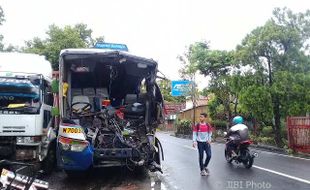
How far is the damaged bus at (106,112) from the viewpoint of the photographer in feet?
33.0

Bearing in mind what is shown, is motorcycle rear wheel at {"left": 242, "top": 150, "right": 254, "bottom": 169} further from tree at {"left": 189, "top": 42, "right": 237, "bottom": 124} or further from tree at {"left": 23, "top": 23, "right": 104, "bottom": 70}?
tree at {"left": 23, "top": 23, "right": 104, "bottom": 70}

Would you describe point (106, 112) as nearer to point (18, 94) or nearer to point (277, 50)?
point (18, 94)

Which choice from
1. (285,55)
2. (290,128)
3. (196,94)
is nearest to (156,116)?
(290,128)

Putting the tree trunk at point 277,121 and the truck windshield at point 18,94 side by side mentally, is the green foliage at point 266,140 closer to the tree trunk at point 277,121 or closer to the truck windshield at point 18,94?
the tree trunk at point 277,121

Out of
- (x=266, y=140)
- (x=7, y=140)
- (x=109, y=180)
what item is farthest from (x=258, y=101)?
(x=7, y=140)

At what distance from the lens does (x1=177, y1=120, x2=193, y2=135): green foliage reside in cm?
4472

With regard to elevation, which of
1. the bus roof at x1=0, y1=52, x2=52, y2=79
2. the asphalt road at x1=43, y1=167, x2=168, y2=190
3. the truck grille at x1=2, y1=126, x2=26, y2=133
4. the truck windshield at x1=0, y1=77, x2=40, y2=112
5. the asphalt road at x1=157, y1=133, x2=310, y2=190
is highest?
the bus roof at x1=0, y1=52, x2=52, y2=79

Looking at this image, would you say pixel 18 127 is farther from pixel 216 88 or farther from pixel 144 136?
pixel 216 88

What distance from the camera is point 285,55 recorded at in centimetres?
2061

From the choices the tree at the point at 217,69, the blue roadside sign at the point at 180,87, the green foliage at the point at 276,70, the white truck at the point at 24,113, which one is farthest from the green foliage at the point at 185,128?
the white truck at the point at 24,113

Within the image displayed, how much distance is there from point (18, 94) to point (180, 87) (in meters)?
30.4

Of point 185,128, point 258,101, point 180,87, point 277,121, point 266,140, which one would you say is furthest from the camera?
point 185,128

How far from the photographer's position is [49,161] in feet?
41.0

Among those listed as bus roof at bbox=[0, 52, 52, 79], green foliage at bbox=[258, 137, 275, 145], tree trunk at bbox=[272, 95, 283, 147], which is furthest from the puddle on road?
green foliage at bbox=[258, 137, 275, 145]
